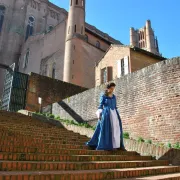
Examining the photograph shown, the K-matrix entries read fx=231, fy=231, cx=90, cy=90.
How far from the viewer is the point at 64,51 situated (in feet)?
93.6

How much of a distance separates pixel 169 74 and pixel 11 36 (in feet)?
118

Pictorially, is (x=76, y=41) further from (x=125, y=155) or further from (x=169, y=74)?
(x=125, y=155)

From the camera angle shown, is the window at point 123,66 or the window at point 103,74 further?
the window at point 103,74

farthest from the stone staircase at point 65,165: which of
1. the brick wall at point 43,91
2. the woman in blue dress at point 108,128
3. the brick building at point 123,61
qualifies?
the brick building at point 123,61

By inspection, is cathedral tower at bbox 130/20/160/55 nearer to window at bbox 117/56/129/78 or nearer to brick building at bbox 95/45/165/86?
brick building at bbox 95/45/165/86

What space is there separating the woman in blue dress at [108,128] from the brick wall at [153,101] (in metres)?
2.84

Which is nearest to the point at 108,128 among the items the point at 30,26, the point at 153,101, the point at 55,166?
the point at 55,166

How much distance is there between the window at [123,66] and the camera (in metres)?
18.0

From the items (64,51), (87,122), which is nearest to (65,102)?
(87,122)

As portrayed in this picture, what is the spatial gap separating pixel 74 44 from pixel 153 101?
18.9 m

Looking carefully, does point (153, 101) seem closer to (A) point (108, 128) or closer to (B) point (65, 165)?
(A) point (108, 128)

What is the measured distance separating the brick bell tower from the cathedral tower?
23410 millimetres

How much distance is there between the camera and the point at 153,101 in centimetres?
865

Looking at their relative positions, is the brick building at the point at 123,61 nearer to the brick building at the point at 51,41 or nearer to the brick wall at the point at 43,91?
the brick wall at the point at 43,91
